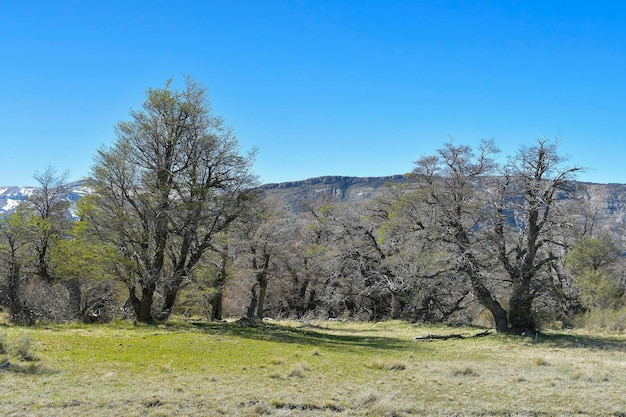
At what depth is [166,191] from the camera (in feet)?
62.7

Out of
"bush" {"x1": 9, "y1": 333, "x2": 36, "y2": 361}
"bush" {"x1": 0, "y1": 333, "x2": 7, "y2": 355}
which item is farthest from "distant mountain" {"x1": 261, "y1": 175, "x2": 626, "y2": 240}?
"bush" {"x1": 9, "y1": 333, "x2": 36, "y2": 361}

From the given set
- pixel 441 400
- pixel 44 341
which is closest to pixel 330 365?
pixel 441 400

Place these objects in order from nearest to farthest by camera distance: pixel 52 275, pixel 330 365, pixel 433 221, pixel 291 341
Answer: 1. pixel 330 365
2. pixel 291 341
3. pixel 433 221
4. pixel 52 275

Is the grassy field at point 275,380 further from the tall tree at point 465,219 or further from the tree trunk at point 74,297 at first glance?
the tree trunk at point 74,297

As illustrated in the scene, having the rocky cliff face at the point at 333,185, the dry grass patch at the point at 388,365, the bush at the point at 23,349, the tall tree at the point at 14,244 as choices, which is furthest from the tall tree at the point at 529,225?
the rocky cliff face at the point at 333,185

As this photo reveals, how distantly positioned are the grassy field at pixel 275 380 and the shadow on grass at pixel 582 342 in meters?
1.97

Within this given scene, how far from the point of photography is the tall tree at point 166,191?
1881cm

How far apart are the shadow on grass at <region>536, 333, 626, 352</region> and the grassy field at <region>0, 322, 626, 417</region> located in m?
1.97

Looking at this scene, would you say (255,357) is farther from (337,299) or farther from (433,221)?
(337,299)

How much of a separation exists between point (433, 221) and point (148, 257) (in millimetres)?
12362

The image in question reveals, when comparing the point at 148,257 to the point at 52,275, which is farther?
the point at 52,275

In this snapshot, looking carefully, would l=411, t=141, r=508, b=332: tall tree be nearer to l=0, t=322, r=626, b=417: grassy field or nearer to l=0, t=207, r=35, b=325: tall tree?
l=0, t=322, r=626, b=417: grassy field

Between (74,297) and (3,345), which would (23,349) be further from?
(74,297)

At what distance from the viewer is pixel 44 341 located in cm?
1216
